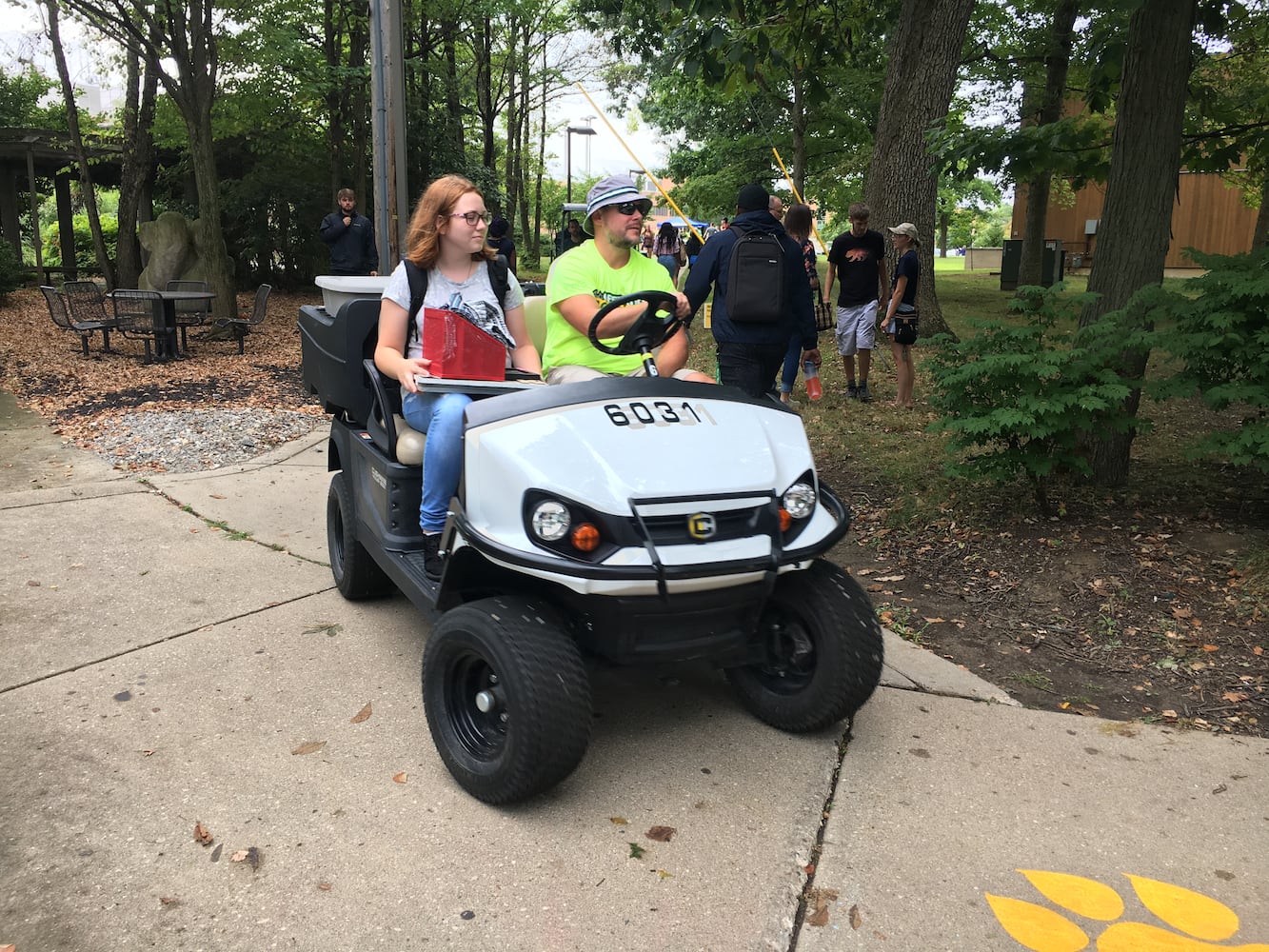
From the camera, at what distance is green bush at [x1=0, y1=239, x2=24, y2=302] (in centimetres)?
1670

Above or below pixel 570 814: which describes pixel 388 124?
above

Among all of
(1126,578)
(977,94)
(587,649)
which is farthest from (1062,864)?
(977,94)

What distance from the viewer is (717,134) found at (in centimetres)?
2892

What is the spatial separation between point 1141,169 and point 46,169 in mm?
27037

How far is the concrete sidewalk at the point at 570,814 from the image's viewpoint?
236cm

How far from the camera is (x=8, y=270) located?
1681cm

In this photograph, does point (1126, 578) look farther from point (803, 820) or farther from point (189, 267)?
point (189, 267)

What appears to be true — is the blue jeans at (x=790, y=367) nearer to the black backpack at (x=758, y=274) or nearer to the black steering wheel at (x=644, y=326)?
the black backpack at (x=758, y=274)

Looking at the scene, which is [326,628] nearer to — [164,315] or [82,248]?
[164,315]

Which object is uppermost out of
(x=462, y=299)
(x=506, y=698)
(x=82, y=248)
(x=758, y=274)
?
(x=82, y=248)

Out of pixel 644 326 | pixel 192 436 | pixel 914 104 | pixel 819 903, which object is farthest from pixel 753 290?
pixel 914 104

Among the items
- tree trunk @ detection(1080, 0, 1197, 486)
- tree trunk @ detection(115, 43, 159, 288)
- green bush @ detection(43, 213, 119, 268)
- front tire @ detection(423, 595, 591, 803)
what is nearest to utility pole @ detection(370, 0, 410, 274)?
tree trunk @ detection(1080, 0, 1197, 486)

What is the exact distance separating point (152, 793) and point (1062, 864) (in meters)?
2.64

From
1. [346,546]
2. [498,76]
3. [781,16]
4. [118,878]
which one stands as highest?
[498,76]
